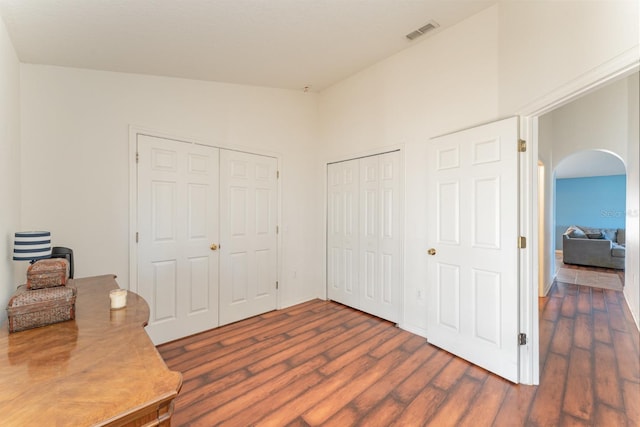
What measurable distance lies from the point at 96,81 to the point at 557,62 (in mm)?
3556

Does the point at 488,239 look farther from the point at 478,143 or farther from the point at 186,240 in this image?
the point at 186,240

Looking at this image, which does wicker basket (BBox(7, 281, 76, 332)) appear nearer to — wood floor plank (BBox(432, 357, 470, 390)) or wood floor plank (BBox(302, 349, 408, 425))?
wood floor plank (BBox(302, 349, 408, 425))

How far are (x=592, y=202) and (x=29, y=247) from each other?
11.8 m

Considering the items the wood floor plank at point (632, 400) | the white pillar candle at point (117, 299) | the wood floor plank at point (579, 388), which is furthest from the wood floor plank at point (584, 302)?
the white pillar candle at point (117, 299)

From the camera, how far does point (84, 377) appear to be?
0.94 meters

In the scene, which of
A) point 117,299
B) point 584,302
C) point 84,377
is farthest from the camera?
point 584,302

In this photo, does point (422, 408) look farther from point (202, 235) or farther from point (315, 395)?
point (202, 235)

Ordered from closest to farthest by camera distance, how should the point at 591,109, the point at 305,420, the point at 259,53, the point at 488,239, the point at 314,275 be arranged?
the point at 305,420
the point at 488,239
the point at 259,53
the point at 314,275
the point at 591,109

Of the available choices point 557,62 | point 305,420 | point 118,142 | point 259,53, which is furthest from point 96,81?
point 557,62

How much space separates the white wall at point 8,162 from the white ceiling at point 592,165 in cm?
901

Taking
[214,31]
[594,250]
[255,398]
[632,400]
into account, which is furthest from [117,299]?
[594,250]

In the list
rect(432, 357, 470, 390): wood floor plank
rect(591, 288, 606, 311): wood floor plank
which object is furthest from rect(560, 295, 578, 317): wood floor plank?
rect(432, 357, 470, 390): wood floor plank

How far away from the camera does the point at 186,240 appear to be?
3.01 meters

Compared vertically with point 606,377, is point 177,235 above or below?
above
